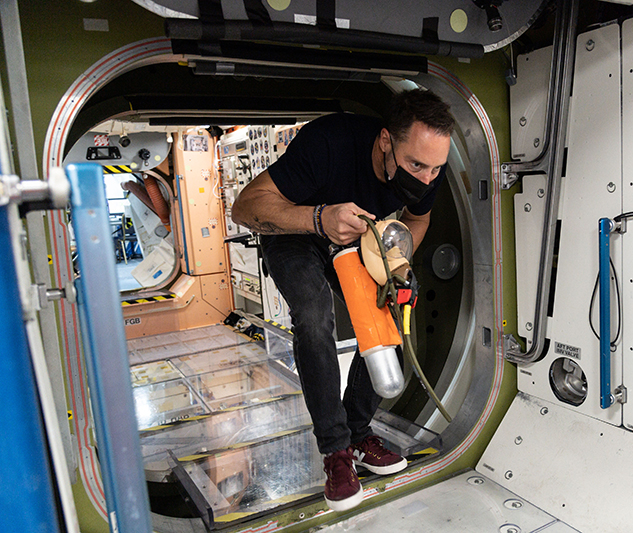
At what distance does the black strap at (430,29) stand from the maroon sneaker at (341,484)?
6.42 ft

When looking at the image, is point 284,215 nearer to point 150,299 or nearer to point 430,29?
point 430,29

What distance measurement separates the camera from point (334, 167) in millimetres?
2588

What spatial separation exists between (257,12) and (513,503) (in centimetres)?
272

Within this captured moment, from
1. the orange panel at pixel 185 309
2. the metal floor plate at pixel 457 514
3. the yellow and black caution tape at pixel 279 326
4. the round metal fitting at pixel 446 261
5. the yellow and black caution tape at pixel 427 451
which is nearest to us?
the metal floor plate at pixel 457 514

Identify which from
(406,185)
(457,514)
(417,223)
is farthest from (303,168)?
(457,514)

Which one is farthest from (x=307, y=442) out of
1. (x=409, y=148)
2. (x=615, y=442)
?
(x=409, y=148)

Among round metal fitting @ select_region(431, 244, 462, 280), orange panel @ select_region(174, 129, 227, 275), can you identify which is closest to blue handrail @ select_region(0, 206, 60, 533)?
round metal fitting @ select_region(431, 244, 462, 280)

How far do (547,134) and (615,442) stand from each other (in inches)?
62.2

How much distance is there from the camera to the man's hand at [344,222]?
2.09 metres

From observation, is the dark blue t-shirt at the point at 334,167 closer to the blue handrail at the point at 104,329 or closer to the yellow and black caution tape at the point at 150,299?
the blue handrail at the point at 104,329

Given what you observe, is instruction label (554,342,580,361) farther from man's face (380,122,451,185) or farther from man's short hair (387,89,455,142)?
man's short hair (387,89,455,142)

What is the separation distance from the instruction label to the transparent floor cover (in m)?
1.53

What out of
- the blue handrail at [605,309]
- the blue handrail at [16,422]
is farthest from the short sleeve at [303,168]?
the blue handrail at [16,422]

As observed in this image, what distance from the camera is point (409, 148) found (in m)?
2.39
